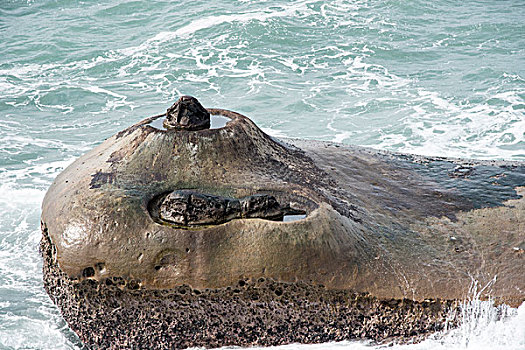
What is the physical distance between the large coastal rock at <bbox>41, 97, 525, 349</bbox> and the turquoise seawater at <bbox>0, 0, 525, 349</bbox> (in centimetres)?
29

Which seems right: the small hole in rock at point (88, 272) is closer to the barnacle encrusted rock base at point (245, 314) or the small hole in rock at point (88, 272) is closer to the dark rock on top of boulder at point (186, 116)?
the barnacle encrusted rock base at point (245, 314)

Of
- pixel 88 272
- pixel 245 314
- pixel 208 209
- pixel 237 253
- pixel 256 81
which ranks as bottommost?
pixel 245 314

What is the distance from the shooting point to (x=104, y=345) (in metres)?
3.85

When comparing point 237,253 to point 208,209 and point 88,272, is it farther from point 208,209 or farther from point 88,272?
point 88,272

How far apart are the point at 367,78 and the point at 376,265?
26.8 ft

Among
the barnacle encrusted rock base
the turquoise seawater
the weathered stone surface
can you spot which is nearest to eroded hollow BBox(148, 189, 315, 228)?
the weathered stone surface

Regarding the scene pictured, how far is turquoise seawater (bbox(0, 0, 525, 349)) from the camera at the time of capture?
5.80 meters

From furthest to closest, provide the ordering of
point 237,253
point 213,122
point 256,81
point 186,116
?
point 256,81 → point 213,122 → point 186,116 → point 237,253

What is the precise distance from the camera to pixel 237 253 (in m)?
3.54

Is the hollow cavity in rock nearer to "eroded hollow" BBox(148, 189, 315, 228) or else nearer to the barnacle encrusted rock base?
"eroded hollow" BBox(148, 189, 315, 228)

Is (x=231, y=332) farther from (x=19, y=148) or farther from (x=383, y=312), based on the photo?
(x=19, y=148)

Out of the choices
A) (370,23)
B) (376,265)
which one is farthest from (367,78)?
(376,265)

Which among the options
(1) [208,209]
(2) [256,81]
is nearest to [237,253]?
(1) [208,209]

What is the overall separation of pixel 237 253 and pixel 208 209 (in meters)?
0.33
